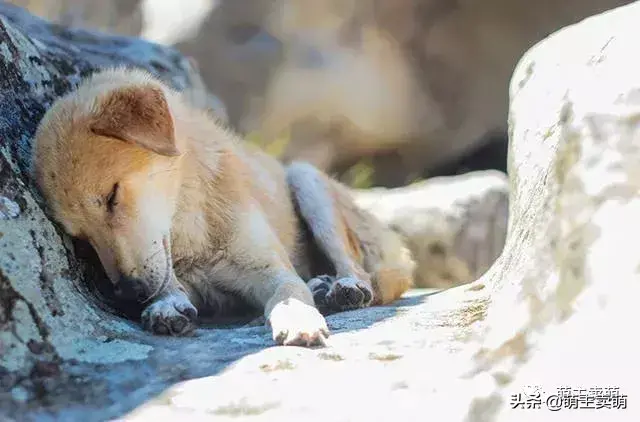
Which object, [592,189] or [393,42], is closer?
[592,189]

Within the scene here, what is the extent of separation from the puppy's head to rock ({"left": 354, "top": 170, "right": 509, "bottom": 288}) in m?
4.07

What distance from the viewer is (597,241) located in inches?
92.5

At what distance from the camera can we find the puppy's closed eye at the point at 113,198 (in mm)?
3684

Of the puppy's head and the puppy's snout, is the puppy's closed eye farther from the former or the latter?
the puppy's snout

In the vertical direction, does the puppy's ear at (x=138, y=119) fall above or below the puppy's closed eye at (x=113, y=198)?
above

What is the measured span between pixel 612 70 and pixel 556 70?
0.71 metres

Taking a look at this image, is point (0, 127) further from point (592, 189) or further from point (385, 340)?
point (592, 189)

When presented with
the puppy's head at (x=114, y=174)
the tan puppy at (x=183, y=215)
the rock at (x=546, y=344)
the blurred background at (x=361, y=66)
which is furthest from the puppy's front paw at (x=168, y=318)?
the blurred background at (x=361, y=66)

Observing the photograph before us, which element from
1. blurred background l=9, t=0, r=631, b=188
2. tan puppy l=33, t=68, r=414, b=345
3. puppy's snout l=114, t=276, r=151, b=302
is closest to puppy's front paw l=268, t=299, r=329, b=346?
tan puppy l=33, t=68, r=414, b=345

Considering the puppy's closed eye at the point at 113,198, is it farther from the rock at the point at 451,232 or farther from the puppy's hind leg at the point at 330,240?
the rock at the point at 451,232

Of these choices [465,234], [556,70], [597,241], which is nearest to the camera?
[597,241]

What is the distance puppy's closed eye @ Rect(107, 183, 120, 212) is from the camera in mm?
3684

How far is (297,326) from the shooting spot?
3.17 metres

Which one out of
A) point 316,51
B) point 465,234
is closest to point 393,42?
point 316,51
